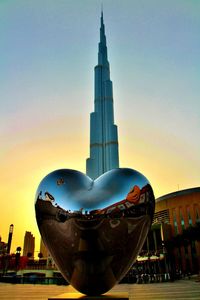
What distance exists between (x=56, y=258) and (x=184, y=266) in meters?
65.4

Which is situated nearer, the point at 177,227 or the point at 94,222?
the point at 94,222

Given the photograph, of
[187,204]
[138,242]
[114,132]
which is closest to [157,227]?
[187,204]

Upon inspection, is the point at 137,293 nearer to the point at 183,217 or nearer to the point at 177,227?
the point at 177,227

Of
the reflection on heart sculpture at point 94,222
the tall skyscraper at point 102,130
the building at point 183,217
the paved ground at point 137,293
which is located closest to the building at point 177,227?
the building at point 183,217

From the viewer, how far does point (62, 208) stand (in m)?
4.93

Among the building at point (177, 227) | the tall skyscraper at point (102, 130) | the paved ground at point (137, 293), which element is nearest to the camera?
the paved ground at point (137, 293)

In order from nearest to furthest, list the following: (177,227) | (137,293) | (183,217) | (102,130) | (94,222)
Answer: (94,222) < (137,293) < (177,227) < (183,217) < (102,130)

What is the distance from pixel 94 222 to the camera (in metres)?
4.68

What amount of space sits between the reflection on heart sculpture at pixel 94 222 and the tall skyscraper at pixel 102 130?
119131 millimetres

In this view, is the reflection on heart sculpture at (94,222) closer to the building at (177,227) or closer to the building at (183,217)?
the building at (177,227)

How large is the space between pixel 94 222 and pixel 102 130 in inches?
5175

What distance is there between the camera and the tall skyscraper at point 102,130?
130 m

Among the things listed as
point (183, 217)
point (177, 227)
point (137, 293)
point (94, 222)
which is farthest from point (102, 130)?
point (94, 222)

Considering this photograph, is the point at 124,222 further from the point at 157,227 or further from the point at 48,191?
the point at 157,227
